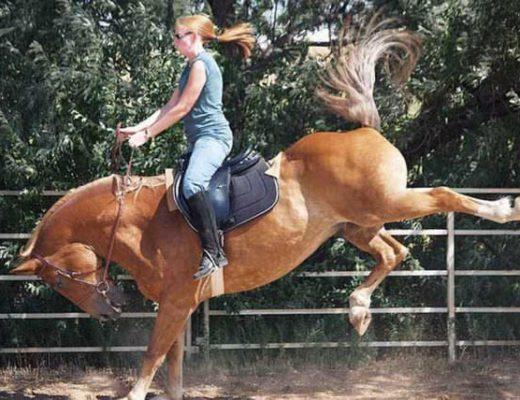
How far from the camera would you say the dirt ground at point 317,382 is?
Answer: 6.89m

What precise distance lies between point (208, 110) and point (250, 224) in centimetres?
87

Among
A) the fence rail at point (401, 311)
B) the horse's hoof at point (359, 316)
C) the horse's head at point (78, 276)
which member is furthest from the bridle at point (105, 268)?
the horse's hoof at point (359, 316)

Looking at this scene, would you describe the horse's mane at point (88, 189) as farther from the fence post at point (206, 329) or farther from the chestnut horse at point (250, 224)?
the fence post at point (206, 329)

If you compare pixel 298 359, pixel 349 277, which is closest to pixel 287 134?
pixel 349 277

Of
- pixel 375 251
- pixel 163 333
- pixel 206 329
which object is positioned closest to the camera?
pixel 163 333

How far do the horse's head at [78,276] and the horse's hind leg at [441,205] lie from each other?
→ 2.12m

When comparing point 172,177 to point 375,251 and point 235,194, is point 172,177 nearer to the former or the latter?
point 235,194

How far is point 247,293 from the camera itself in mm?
7883

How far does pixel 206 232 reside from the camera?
564 cm

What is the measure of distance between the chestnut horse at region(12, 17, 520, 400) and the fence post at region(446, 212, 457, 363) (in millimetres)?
1819

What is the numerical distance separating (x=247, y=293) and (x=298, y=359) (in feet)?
2.63

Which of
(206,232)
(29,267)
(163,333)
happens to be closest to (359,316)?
(206,232)

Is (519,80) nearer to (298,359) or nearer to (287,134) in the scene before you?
(287,134)

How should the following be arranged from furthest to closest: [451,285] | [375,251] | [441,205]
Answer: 1. [451,285]
2. [375,251]
3. [441,205]
